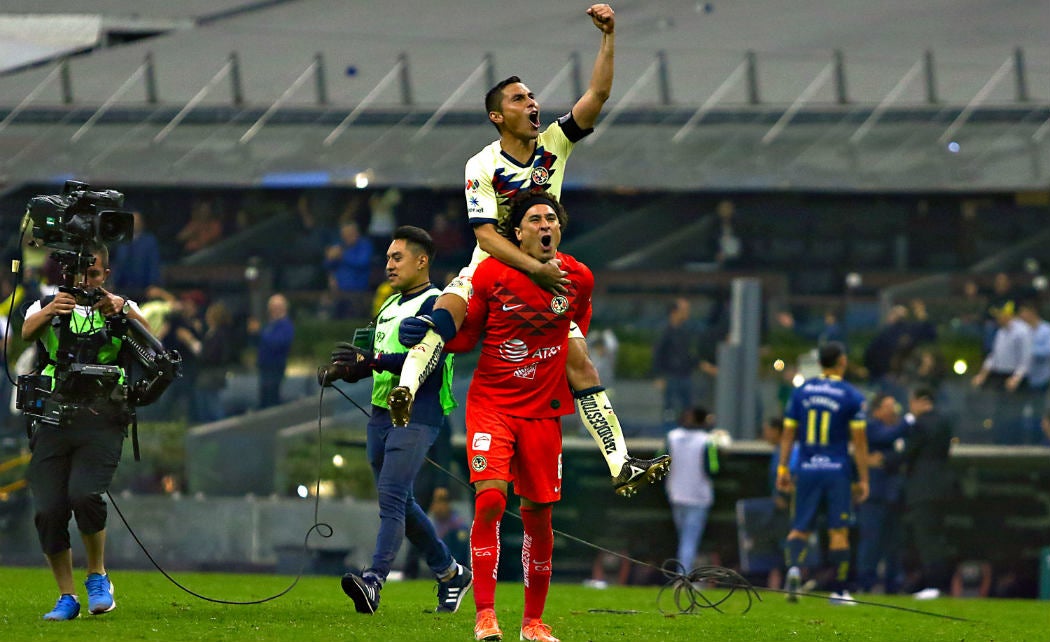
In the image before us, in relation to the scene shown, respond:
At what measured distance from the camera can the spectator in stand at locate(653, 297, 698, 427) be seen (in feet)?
58.9

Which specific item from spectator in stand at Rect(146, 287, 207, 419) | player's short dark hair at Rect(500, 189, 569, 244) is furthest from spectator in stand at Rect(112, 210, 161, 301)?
player's short dark hair at Rect(500, 189, 569, 244)

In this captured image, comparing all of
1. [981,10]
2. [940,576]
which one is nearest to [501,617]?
[940,576]

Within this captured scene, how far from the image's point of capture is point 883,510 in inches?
647

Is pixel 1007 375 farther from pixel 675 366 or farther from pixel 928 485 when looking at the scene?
pixel 675 366

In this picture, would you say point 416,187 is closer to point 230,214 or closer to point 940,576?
point 230,214

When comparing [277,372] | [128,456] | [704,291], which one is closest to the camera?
[128,456]

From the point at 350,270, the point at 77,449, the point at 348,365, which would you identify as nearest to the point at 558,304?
the point at 348,365

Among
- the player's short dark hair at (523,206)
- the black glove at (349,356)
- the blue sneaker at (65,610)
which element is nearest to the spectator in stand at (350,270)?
the black glove at (349,356)

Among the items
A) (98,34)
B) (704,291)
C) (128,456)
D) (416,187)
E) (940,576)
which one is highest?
(98,34)

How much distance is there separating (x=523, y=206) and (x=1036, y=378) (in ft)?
37.2

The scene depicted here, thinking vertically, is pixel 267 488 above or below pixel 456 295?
below

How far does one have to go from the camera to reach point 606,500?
1717cm

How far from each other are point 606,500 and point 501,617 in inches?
294

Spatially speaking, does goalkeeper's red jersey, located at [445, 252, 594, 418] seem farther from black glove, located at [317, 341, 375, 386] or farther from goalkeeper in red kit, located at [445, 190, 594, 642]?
black glove, located at [317, 341, 375, 386]
